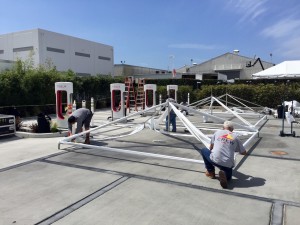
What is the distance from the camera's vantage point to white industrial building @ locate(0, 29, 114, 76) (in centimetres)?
4094

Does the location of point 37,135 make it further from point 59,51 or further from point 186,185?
point 59,51

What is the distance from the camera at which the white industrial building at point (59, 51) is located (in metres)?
40.9

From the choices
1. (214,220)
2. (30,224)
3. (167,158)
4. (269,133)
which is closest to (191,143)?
(167,158)

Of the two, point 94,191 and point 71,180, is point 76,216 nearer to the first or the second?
point 94,191

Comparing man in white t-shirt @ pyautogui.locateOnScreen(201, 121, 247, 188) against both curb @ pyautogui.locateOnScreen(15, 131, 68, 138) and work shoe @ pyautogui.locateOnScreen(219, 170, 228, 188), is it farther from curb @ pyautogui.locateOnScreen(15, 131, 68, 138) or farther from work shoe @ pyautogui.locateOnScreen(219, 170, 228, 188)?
curb @ pyautogui.locateOnScreen(15, 131, 68, 138)

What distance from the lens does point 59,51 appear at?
4400 centimetres

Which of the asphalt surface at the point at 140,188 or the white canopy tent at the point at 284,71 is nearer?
the asphalt surface at the point at 140,188

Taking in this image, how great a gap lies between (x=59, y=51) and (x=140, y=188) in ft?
136

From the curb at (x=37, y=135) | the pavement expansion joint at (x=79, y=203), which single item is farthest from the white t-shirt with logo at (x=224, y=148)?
the curb at (x=37, y=135)

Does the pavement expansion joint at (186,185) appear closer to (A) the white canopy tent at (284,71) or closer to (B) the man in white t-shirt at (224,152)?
(B) the man in white t-shirt at (224,152)

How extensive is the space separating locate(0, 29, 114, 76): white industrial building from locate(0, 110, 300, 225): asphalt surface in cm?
3118

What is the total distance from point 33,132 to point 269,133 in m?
9.08

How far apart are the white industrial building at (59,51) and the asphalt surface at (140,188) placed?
31.2m

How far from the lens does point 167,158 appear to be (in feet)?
23.3
